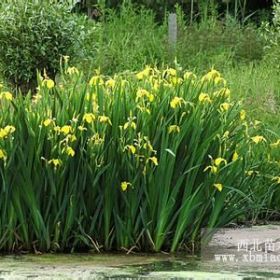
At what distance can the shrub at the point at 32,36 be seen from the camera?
7949mm

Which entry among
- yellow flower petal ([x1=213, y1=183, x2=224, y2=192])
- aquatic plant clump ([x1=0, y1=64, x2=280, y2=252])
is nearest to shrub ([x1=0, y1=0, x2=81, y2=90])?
aquatic plant clump ([x1=0, y1=64, x2=280, y2=252])

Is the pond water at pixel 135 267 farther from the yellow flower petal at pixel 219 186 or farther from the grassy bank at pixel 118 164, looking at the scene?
the yellow flower petal at pixel 219 186

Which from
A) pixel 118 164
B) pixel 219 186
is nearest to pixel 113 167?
pixel 118 164

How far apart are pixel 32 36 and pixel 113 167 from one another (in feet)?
13.3

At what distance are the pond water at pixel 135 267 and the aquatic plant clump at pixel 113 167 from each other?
5.2 inches

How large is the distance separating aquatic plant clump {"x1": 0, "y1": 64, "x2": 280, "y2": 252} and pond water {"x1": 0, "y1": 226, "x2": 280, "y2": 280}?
13 centimetres

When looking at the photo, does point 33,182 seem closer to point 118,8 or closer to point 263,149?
point 263,149

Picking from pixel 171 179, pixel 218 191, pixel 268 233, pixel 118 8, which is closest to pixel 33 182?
pixel 171 179

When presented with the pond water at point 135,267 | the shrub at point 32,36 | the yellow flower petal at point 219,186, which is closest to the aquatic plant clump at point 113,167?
the yellow flower petal at point 219,186

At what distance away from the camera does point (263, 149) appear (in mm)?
5633

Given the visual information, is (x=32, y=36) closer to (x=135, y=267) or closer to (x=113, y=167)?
(x=113, y=167)

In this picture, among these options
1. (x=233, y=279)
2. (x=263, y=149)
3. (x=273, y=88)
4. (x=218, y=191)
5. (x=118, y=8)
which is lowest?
(x=233, y=279)

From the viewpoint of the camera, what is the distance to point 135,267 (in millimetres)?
3820

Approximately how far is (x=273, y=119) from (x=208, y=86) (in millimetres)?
2334
